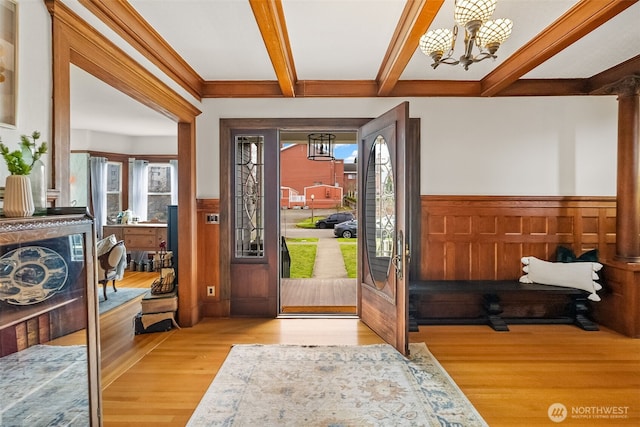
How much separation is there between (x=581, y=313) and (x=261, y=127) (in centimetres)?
425

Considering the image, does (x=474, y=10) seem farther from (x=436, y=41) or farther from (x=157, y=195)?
(x=157, y=195)

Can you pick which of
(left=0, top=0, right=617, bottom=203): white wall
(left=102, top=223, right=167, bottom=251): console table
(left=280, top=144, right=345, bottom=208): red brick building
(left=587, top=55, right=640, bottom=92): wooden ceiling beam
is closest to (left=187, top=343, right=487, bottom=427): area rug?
(left=0, top=0, right=617, bottom=203): white wall

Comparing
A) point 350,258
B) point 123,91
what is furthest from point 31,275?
point 350,258

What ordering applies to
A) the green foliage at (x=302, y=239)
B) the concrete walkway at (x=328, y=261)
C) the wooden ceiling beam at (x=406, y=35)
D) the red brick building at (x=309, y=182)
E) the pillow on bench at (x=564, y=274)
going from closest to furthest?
the wooden ceiling beam at (x=406, y=35) < the pillow on bench at (x=564, y=274) < the concrete walkway at (x=328, y=261) < the green foliage at (x=302, y=239) < the red brick building at (x=309, y=182)

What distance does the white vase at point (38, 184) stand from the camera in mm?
1464

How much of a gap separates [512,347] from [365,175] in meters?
2.30

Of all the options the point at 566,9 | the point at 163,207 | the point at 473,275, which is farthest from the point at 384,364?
the point at 163,207

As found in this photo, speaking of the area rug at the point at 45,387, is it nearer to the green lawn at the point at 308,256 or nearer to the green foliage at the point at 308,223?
the green lawn at the point at 308,256

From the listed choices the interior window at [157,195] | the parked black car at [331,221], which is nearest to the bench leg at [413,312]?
the interior window at [157,195]

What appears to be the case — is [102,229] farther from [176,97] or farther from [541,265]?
[541,265]

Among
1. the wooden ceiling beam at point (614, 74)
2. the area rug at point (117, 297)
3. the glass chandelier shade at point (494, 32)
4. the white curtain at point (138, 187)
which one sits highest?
the wooden ceiling beam at point (614, 74)

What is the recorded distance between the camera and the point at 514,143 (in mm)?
3732

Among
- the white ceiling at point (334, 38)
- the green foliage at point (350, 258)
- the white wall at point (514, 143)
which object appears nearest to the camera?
the white ceiling at point (334, 38)

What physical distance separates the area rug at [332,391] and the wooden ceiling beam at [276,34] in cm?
263
